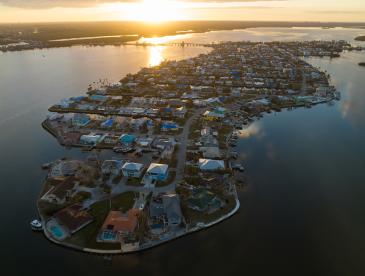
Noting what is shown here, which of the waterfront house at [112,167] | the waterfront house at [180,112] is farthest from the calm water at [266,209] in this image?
the waterfront house at [180,112]

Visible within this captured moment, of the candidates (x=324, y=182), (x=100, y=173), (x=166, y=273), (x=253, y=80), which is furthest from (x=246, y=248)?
(x=253, y=80)

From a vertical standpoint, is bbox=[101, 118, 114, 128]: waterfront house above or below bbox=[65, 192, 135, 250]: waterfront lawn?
above

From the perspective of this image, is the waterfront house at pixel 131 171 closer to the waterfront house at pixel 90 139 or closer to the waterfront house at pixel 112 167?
the waterfront house at pixel 112 167

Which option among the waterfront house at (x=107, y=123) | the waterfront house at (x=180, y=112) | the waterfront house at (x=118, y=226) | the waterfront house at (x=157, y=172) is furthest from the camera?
the waterfront house at (x=180, y=112)

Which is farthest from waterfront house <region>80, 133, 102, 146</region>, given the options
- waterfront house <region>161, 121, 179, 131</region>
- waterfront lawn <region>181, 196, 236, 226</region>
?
waterfront lawn <region>181, 196, 236, 226</region>

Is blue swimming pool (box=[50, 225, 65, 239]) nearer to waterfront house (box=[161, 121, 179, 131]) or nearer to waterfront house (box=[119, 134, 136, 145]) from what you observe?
waterfront house (box=[119, 134, 136, 145])

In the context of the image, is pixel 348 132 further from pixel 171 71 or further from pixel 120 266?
pixel 171 71
